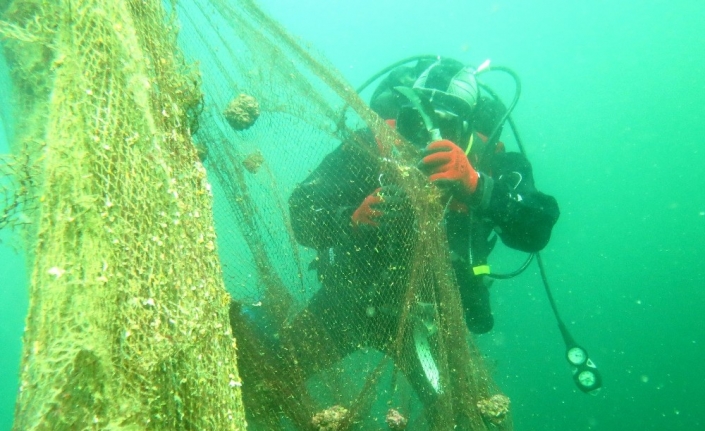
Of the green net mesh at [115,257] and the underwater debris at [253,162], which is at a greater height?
the green net mesh at [115,257]

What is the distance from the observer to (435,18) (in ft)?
253

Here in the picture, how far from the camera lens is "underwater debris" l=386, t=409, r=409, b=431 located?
2.25 meters

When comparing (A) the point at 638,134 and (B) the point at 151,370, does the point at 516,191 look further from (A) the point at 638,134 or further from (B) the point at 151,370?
(A) the point at 638,134

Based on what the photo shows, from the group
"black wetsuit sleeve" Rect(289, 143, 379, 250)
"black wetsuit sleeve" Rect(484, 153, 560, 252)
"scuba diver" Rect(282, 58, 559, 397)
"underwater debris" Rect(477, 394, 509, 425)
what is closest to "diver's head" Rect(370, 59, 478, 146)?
"scuba diver" Rect(282, 58, 559, 397)

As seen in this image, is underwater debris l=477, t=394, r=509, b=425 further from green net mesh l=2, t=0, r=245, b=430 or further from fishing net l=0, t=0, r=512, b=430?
green net mesh l=2, t=0, r=245, b=430

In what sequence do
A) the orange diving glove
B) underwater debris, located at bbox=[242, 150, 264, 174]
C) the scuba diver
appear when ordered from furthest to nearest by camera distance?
the orange diving glove < the scuba diver < underwater debris, located at bbox=[242, 150, 264, 174]

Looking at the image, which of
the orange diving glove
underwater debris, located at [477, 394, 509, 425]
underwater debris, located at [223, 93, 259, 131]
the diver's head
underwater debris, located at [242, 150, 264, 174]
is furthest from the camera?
the diver's head

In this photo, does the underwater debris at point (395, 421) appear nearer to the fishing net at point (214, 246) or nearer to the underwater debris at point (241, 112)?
the fishing net at point (214, 246)

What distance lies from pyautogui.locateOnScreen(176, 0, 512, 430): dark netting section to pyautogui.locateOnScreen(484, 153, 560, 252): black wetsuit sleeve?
29.7 inches

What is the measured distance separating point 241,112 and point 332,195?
2.16ft

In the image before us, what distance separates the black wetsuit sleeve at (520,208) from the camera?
2951 millimetres

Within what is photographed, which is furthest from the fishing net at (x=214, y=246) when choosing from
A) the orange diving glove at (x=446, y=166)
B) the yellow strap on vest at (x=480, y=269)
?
the yellow strap on vest at (x=480, y=269)

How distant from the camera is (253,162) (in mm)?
2047

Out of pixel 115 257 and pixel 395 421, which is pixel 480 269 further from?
pixel 115 257
